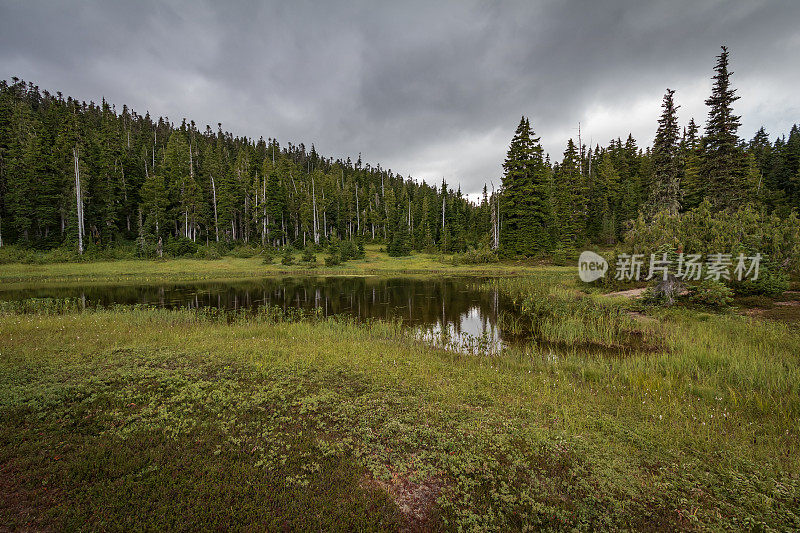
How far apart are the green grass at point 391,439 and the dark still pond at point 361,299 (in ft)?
16.9

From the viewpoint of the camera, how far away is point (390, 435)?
5.56 m

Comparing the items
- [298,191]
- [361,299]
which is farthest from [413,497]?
[298,191]

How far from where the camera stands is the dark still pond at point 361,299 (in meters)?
15.7

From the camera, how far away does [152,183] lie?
53812 mm

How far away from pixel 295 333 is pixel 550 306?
45.9 ft

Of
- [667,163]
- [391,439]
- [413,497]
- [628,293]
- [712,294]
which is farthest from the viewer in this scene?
[667,163]

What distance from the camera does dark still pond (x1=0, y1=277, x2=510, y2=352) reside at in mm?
15742

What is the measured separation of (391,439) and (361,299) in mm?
18494

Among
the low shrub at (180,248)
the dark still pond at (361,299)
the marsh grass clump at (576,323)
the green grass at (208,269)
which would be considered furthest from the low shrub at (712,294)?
the low shrub at (180,248)

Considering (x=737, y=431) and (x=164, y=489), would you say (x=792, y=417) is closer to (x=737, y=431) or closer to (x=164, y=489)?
(x=737, y=431)

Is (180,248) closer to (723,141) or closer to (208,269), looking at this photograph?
(208,269)

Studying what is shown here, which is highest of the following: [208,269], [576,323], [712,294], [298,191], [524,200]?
[298,191]

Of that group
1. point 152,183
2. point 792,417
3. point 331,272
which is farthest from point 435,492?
point 152,183

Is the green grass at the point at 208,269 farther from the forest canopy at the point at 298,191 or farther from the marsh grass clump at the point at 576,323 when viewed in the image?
the marsh grass clump at the point at 576,323
